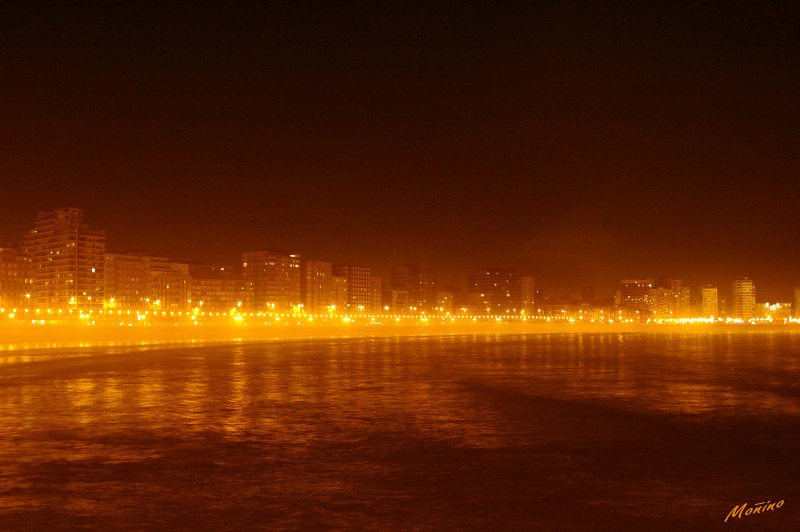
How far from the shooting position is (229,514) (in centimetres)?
936

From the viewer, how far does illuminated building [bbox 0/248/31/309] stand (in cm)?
19050

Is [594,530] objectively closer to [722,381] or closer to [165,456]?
[165,456]

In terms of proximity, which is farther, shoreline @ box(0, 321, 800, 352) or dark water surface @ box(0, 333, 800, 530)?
shoreline @ box(0, 321, 800, 352)

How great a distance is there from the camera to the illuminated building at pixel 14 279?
190 metres

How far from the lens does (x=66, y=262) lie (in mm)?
183625

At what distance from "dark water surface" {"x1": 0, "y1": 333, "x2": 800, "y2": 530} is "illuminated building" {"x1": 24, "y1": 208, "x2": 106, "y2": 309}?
551ft

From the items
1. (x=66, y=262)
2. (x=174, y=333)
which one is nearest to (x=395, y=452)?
(x=174, y=333)

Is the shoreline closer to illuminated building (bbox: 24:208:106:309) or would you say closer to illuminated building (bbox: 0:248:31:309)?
illuminated building (bbox: 24:208:106:309)

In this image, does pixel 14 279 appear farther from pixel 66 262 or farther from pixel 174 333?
pixel 174 333

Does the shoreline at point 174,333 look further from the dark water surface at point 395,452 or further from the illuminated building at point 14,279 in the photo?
the illuminated building at point 14,279

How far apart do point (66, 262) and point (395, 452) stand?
614 ft

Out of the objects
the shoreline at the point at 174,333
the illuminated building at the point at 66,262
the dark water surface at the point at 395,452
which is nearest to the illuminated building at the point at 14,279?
the illuminated building at the point at 66,262

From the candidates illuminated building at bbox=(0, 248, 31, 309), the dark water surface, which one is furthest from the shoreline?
illuminated building at bbox=(0, 248, 31, 309)

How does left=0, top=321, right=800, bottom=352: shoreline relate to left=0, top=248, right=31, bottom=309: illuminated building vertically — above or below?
below
